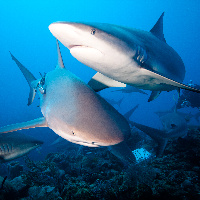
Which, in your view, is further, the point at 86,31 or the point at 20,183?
the point at 20,183

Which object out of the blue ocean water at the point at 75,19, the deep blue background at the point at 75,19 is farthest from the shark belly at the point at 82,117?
the deep blue background at the point at 75,19

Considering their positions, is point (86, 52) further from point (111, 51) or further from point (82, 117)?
point (82, 117)

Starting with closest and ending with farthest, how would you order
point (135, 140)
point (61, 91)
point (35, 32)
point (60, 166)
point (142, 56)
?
point (61, 91)
point (142, 56)
point (60, 166)
point (135, 140)
point (35, 32)

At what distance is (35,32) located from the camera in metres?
137

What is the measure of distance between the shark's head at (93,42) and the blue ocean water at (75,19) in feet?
321

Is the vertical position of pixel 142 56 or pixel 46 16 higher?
pixel 46 16

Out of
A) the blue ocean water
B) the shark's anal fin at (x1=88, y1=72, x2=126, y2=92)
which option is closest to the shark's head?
the shark's anal fin at (x1=88, y1=72, x2=126, y2=92)

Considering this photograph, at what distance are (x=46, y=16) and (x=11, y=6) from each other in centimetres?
2979

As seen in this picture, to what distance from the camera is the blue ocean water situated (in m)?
111

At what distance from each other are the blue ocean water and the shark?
315 feet

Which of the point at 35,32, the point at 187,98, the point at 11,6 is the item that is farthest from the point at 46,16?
the point at 187,98

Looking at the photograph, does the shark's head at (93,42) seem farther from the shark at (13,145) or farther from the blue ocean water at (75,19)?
the blue ocean water at (75,19)

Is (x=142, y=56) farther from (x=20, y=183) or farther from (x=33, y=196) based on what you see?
(x=20, y=183)

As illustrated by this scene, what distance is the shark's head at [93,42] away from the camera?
5.54ft
